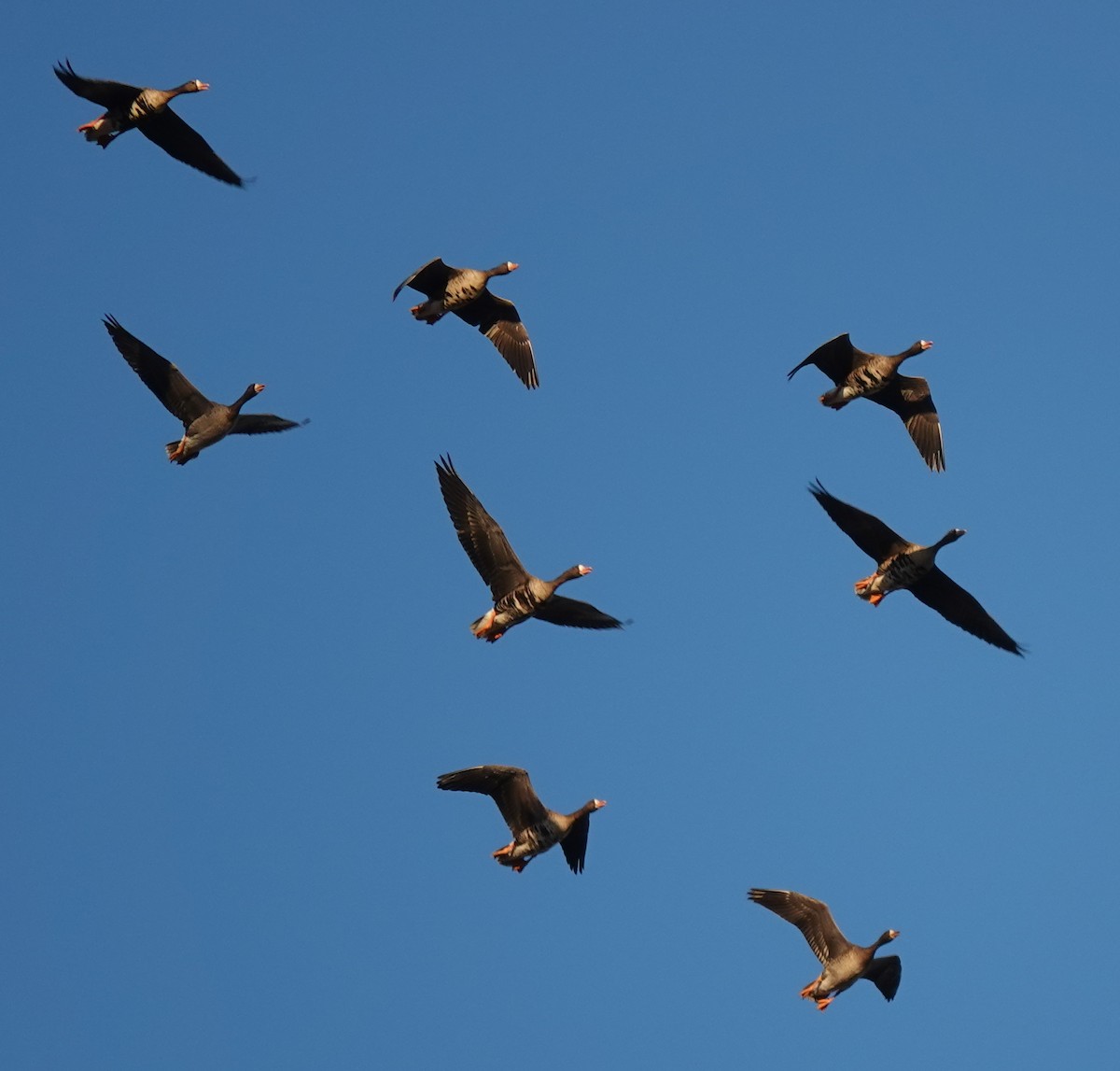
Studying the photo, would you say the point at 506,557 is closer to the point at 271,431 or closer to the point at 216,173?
the point at 271,431

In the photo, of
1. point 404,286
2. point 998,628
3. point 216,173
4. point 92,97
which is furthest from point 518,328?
point 998,628

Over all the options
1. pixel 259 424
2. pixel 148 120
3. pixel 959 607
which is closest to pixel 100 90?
pixel 148 120

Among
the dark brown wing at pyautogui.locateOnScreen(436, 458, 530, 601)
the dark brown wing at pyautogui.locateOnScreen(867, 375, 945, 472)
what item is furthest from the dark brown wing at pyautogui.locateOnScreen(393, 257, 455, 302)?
the dark brown wing at pyautogui.locateOnScreen(867, 375, 945, 472)

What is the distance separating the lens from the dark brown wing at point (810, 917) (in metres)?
30.7

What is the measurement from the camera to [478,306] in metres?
35.1

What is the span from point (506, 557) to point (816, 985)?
9.61 meters

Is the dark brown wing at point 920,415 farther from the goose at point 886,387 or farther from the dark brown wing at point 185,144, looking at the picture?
the dark brown wing at point 185,144

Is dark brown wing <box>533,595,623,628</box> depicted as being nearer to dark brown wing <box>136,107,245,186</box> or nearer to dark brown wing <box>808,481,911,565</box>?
dark brown wing <box>808,481,911,565</box>

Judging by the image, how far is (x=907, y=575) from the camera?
29.7 m

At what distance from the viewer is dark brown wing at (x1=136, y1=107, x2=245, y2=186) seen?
105 ft

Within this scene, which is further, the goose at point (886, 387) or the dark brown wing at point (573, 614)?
the goose at point (886, 387)

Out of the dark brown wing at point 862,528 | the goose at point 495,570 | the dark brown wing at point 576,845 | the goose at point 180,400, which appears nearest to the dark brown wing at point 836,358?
the dark brown wing at point 862,528

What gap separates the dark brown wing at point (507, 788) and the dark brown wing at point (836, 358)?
904 centimetres

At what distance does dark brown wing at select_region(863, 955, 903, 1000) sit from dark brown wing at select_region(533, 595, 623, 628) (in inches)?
303
